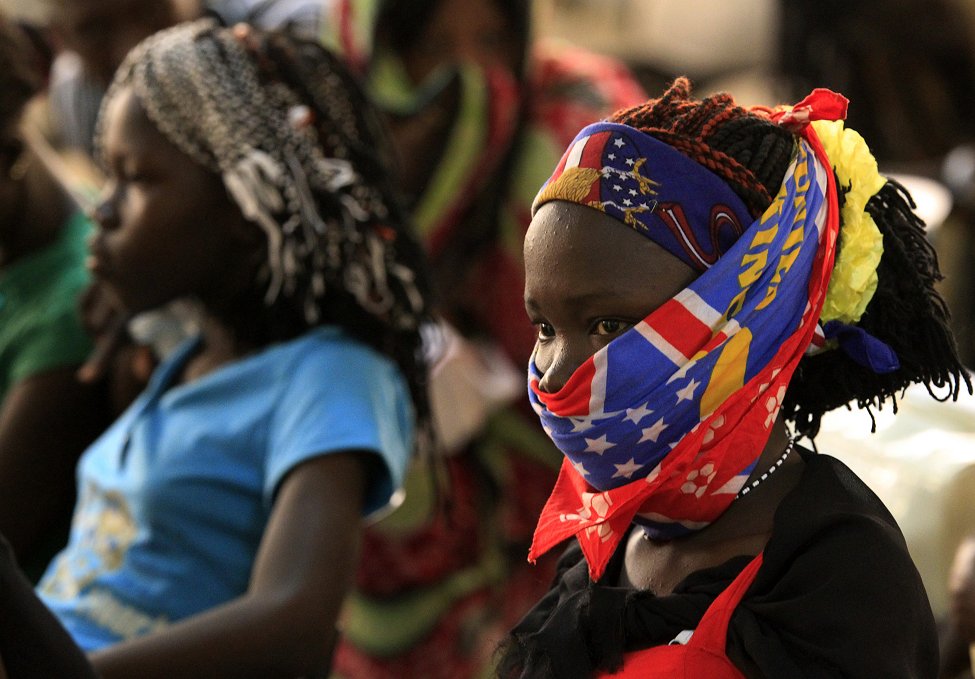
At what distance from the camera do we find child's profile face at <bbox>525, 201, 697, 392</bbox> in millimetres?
1594

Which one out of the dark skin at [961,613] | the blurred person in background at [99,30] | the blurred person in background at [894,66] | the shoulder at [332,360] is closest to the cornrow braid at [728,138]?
the dark skin at [961,613]

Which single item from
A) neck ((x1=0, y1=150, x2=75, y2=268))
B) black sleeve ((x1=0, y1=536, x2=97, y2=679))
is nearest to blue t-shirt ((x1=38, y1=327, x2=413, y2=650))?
black sleeve ((x1=0, y1=536, x2=97, y2=679))

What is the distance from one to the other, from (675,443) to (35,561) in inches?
71.5

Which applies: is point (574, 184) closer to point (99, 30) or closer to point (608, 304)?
point (608, 304)

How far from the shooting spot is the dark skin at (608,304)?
1596 mm

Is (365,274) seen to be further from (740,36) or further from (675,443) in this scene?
(740,36)

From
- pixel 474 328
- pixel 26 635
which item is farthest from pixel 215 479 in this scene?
pixel 474 328

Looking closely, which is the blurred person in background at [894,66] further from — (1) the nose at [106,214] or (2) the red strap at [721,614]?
(2) the red strap at [721,614]

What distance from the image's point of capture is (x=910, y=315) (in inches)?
66.2

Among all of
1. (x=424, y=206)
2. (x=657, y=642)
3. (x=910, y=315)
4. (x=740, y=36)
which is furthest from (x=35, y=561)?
(x=740, y=36)

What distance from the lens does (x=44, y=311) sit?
3098 millimetres

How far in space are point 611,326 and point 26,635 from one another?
0.80m

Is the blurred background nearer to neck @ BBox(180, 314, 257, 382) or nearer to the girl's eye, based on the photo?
the girl's eye

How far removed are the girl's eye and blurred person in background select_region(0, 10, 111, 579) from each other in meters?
1.66
